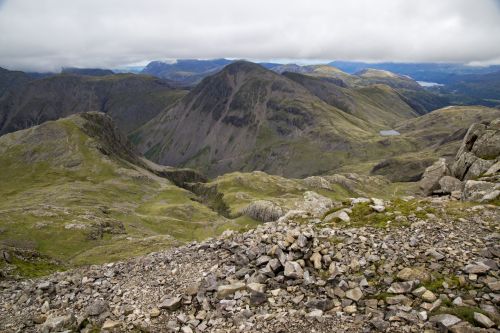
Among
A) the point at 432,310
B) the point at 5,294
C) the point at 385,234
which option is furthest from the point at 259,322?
the point at 5,294

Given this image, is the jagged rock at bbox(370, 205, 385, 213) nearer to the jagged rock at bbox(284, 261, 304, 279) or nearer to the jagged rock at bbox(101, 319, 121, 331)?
the jagged rock at bbox(284, 261, 304, 279)

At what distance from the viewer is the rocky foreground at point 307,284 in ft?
59.4

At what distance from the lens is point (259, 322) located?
1947 cm

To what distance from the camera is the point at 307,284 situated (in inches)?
830

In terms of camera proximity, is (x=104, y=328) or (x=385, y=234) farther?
(x=385, y=234)

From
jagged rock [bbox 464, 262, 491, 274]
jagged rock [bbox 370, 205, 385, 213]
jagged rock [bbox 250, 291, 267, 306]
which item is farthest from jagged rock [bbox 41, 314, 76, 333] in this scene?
jagged rock [bbox 464, 262, 491, 274]

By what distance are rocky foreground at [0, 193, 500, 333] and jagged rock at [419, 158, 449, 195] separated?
74.9 feet

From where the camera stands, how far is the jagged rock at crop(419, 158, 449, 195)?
1978 inches

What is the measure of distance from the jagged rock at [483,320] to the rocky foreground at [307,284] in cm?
8

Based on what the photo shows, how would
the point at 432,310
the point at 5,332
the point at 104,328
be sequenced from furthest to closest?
1. the point at 5,332
2. the point at 104,328
3. the point at 432,310

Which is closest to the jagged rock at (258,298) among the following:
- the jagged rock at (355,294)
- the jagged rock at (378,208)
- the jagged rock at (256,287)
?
the jagged rock at (256,287)

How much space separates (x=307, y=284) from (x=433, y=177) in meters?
39.5

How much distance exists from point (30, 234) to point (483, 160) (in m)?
142

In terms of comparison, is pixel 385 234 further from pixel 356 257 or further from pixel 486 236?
pixel 486 236
